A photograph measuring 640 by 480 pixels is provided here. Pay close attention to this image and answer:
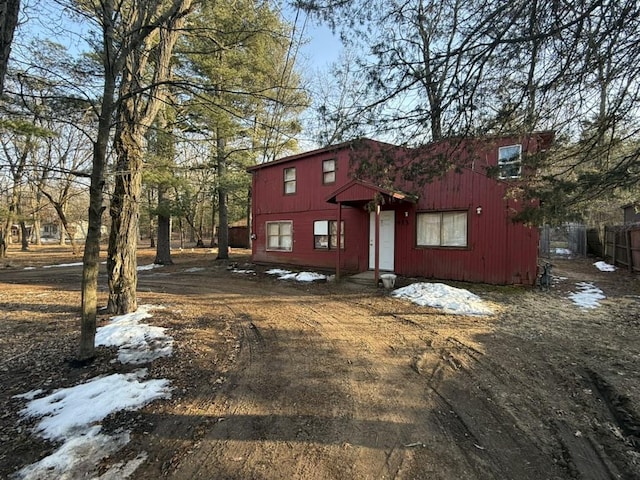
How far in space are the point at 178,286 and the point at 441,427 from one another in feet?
29.9

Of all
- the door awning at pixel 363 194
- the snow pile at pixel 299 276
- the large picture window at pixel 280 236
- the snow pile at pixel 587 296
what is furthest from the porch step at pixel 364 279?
the snow pile at pixel 587 296

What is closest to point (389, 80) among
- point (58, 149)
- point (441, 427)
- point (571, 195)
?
point (571, 195)

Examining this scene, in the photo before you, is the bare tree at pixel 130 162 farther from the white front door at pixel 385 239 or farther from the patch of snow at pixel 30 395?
the white front door at pixel 385 239

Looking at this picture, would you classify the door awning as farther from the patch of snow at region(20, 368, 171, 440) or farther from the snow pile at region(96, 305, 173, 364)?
the patch of snow at region(20, 368, 171, 440)

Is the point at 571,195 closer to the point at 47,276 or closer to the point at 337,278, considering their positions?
the point at 337,278

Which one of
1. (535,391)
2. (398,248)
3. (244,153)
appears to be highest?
(244,153)

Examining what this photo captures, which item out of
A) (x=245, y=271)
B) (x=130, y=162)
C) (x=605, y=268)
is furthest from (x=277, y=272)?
(x=605, y=268)

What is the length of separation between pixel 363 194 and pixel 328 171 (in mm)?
3468

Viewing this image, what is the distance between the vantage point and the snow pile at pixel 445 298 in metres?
7.26

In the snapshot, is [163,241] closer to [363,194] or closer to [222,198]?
[222,198]

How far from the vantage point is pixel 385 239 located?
12.4 meters

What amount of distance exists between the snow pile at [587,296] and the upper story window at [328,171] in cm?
841

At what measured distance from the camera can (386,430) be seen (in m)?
2.84

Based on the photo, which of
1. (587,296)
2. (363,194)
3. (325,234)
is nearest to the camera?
(587,296)
